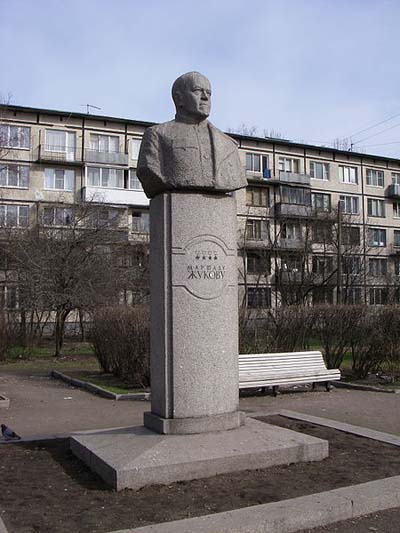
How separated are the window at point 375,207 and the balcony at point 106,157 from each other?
25.4 metres

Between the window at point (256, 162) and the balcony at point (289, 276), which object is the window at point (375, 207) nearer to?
the window at point (256, 162)

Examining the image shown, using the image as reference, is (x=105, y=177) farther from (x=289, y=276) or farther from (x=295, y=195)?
(x=295, y=195)

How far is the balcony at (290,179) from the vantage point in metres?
52.9

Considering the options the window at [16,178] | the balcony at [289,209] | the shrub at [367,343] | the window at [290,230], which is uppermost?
the window at [16,178]

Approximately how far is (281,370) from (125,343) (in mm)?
4086

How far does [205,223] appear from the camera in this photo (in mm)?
6742

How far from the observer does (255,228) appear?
167 feet

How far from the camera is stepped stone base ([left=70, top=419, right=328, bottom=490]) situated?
17.7 ft

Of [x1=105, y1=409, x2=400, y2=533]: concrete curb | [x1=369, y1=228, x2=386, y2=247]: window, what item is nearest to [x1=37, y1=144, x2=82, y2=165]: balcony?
[x1=369, y1=228, x2=386, y2=247]: window

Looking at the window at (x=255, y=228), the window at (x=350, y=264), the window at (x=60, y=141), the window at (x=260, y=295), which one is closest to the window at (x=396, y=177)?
the window at (x=255, y=228)

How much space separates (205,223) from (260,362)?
6453mm

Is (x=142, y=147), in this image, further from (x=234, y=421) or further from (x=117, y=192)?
(x=117, y=192)

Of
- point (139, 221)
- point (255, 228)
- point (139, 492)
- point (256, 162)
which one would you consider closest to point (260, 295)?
point (255, 228)

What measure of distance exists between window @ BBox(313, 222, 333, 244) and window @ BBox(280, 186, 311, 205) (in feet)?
31.6
